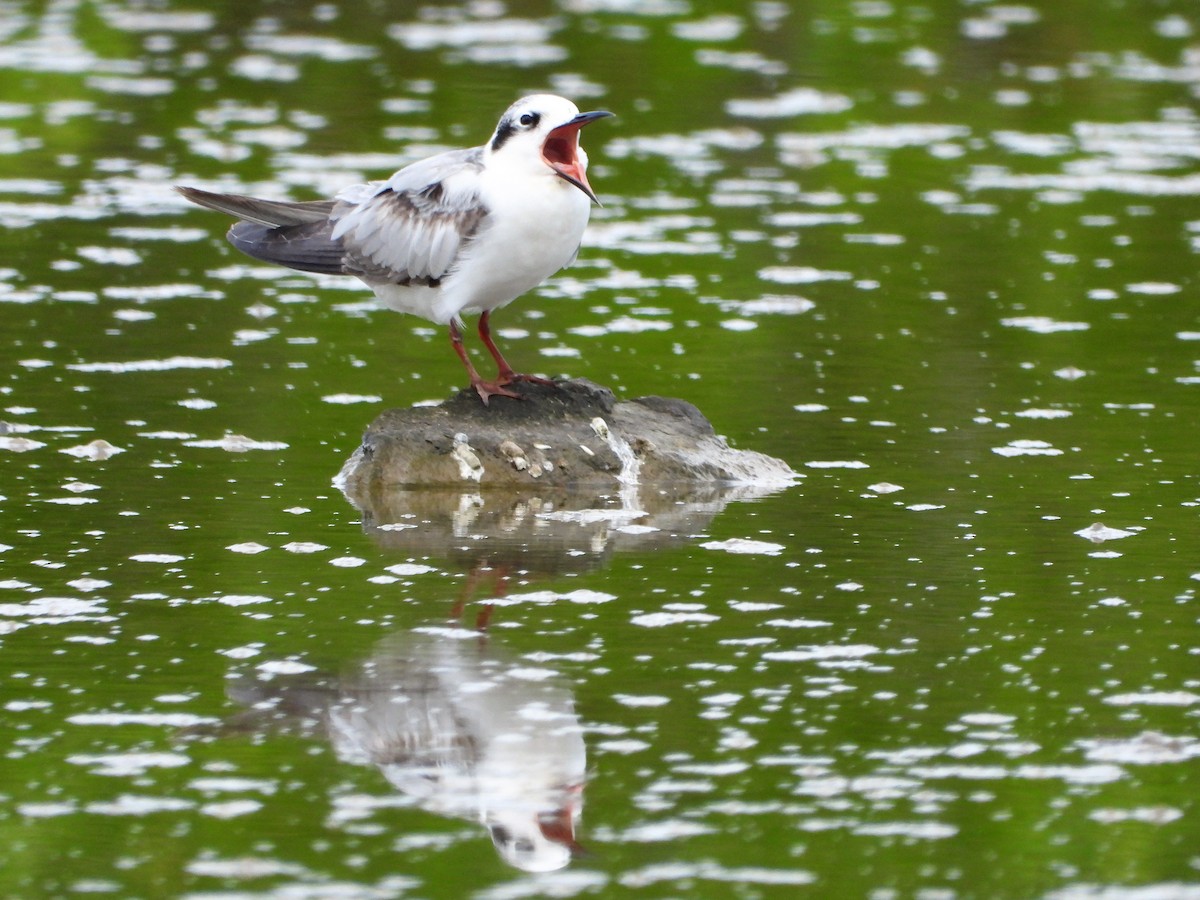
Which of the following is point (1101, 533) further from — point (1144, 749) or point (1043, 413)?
point (1144, 749)

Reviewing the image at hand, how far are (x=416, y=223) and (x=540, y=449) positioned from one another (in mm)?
1065

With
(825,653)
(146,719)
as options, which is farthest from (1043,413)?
(146,719)

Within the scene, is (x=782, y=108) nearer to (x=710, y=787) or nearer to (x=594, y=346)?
(x=594, y=346)

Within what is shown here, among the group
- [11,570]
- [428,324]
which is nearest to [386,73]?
[428,324]

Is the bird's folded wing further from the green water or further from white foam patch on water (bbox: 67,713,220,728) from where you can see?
white foam patch on water (bbox: 67,713,220,728)

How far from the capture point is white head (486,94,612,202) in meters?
8.43

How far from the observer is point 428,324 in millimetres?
12289

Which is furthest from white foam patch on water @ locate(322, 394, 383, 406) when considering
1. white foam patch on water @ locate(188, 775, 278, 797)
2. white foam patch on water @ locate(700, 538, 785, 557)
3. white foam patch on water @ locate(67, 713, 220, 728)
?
Result: white foam patch on water @ locate(188, 775, 278, 797)

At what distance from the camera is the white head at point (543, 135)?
843 cm

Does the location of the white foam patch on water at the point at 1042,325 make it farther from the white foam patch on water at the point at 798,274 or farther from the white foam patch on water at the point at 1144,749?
the white foam patch on water at the point at 1144,749

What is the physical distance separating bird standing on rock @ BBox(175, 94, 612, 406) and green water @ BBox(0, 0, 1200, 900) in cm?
88

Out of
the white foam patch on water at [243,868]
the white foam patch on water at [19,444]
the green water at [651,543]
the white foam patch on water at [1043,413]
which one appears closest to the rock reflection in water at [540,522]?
the green water at [651,543]

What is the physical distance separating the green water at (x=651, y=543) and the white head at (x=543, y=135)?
4.49 feet

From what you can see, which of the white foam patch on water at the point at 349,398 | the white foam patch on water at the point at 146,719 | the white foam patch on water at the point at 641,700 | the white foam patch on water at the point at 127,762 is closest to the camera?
the white foam patch on water at the point at 127,762
